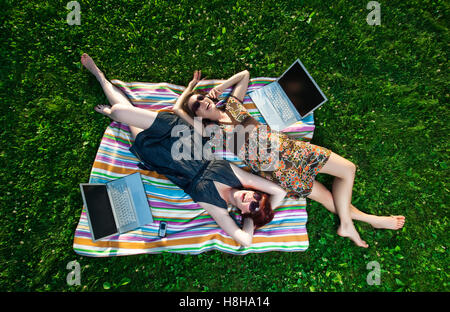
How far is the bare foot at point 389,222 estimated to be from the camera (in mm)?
4109

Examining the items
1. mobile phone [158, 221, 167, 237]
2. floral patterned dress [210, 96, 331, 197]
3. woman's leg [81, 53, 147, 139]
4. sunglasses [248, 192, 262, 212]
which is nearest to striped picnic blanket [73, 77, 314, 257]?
mobile phone [158, 221, 167, 237]

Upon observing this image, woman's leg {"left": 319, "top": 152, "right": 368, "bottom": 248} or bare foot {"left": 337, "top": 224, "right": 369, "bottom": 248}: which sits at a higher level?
woman's leg {"left": 319, "top": 152, "right": 368, "bottom": 248}

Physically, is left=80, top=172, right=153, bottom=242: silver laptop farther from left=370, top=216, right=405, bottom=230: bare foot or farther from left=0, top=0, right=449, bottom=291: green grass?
left=370, top=216, right=405, bottom=230: bare foot

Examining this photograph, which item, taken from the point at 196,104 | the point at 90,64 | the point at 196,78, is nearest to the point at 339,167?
the point at 196,104

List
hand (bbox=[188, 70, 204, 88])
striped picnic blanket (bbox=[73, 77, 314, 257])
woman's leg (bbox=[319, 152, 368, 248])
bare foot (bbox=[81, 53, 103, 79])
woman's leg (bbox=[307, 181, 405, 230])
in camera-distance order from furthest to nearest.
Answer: bare foot (bbox=[81, 53, 103, 79])
hand (bbox=[188, 70, 204, 88])
woman's leg (bbox=[307, 181, 405, 230])
striped picnic blanket (bbox=[73, 77, 314, 257])
woman's leg (bbox=[319, 152, 368, 248])

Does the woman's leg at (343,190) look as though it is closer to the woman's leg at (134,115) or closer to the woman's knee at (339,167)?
the woman's knee at (339,167)

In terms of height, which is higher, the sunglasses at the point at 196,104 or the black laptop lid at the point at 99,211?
the sunglasses at the point at 196,104

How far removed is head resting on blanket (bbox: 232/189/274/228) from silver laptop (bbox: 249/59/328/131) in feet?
4.60

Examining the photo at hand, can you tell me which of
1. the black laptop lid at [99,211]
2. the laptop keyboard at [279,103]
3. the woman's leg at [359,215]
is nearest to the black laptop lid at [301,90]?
the laptop keyboard at [279,103]

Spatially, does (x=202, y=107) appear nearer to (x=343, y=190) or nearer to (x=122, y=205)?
(x=122, y=205)

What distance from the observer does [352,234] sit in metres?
4.04

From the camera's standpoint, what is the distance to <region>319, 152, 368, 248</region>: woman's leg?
12.3ft

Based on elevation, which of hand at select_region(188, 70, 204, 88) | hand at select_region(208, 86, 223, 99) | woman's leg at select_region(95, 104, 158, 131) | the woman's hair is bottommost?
the woman's hair

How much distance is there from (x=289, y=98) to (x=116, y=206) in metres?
3.51
